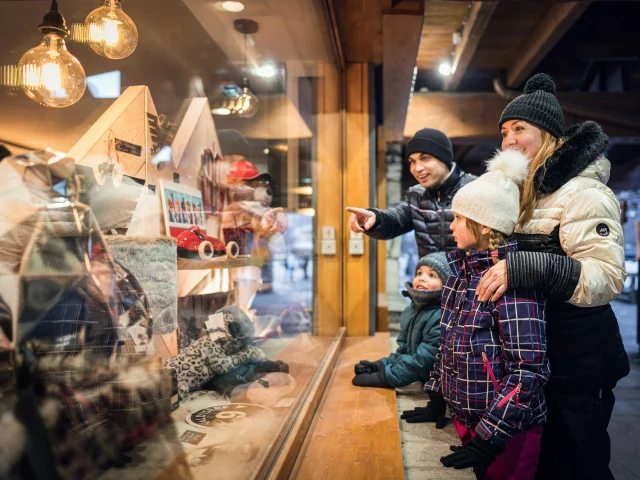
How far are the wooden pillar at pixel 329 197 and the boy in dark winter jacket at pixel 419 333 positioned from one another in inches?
37.2

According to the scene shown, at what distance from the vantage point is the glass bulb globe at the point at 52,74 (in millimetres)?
660

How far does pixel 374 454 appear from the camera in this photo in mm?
1532

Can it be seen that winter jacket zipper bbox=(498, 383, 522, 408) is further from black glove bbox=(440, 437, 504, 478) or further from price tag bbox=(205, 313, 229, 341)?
price tag bbox=(205, 313, 229, 341)

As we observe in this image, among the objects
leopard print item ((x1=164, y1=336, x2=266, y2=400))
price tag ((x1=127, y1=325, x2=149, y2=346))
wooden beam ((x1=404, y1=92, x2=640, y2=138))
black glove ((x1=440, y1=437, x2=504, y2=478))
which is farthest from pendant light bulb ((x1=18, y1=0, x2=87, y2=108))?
wooden beam ((x1=404, y1=92, x2=640, y2=138))

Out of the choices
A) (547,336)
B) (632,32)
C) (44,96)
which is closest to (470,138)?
(632,32)

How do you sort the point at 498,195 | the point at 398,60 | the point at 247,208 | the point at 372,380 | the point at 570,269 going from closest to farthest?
the point at 570,269, the point at 498,195, the point at 247,208, the point at 372,380, the point at 398,60

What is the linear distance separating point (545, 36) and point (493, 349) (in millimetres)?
2706

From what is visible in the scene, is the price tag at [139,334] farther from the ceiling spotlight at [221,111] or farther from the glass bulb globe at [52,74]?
the ceiling spotlight at [221,111]

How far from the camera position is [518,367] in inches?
52.4

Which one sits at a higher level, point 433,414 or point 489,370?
point 489,370

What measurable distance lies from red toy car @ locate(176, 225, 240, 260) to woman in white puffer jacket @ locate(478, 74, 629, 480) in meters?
0.81

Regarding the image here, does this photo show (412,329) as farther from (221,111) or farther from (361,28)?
(361,28)

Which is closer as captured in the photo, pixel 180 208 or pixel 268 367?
pixel 180 208

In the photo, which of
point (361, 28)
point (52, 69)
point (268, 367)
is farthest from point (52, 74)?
point (361, 28)
